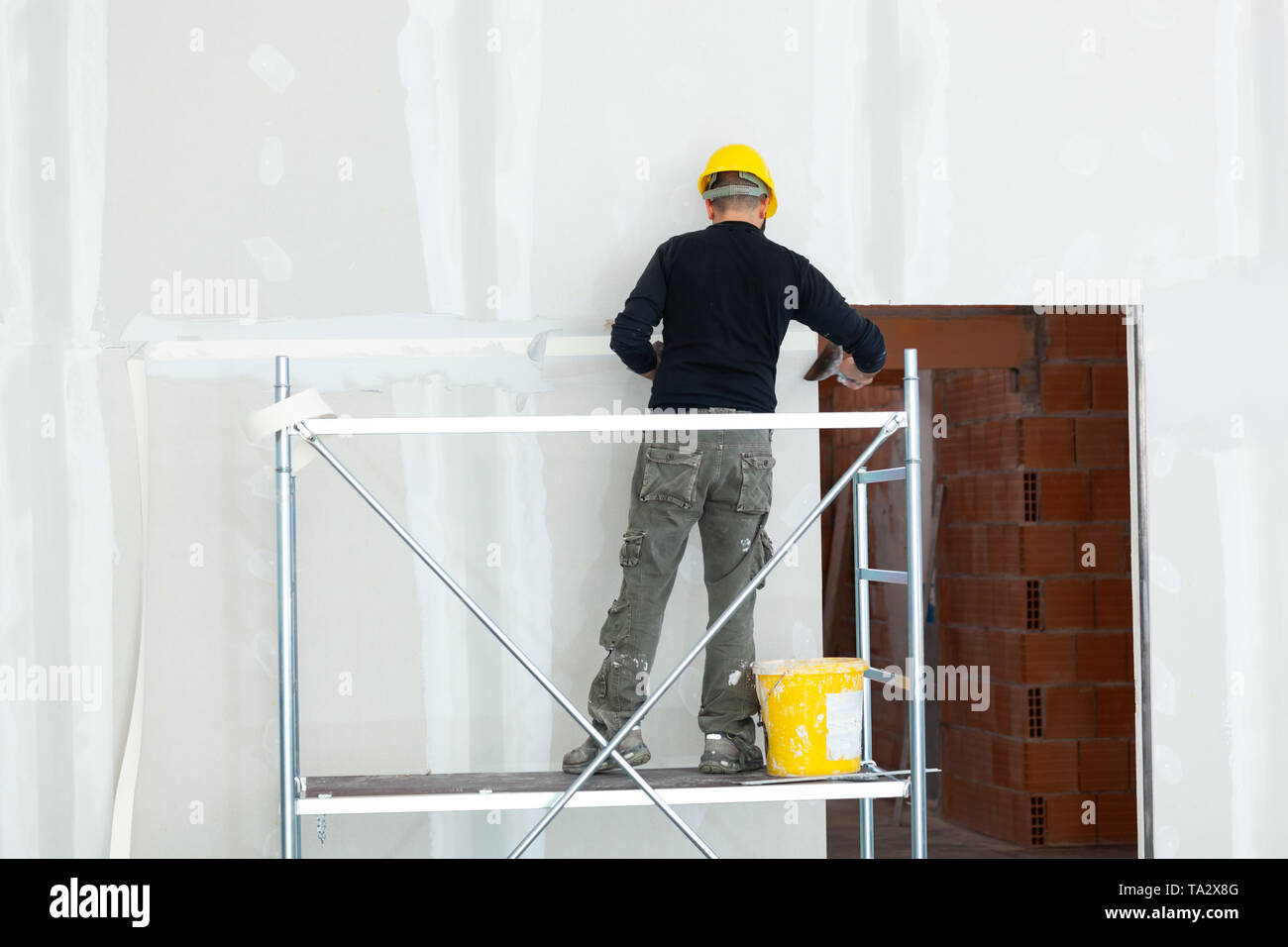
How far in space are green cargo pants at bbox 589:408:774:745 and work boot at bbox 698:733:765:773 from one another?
2 cm

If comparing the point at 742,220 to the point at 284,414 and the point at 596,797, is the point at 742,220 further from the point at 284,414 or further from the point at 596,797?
the point at 596,797

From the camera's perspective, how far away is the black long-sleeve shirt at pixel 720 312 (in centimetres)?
312

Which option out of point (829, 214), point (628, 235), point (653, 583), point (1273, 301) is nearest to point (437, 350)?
point (628, 235)

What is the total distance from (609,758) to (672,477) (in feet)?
2.35

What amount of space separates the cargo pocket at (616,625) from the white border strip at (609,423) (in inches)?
20.3

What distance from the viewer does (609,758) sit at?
10.3ft

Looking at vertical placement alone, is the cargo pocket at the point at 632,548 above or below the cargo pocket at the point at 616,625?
above

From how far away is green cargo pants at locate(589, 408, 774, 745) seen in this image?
311 centimetres

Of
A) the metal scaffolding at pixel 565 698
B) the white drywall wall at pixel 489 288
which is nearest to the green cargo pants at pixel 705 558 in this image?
the metal scaffolding at pixel 565 698

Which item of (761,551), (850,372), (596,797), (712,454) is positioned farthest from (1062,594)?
(596,797)

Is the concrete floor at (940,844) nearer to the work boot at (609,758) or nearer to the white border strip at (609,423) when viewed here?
the work boot at (609,758)

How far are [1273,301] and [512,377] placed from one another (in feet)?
7.17

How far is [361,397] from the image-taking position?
3391 millimetres

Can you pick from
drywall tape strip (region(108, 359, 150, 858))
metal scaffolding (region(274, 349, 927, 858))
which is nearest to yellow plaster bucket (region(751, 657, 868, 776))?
metal scaffolding (region(274, 349, 927, 858))
